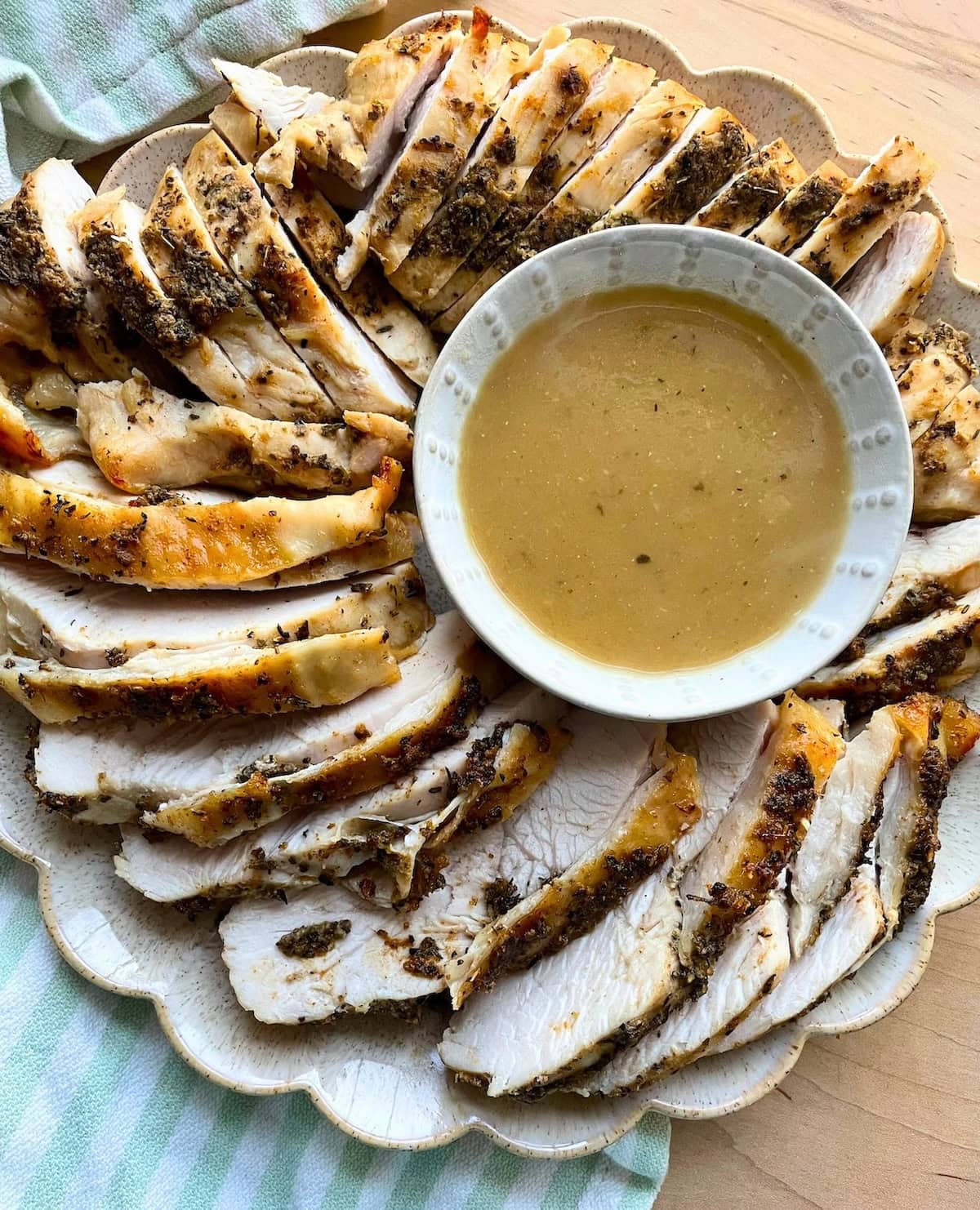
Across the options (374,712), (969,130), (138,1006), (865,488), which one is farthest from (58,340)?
(969,130)

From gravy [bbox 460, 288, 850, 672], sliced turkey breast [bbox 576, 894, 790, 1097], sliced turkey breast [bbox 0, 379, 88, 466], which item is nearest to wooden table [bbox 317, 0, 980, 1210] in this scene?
sliced turkey breast [bbox 576, 894, 790, 1097]

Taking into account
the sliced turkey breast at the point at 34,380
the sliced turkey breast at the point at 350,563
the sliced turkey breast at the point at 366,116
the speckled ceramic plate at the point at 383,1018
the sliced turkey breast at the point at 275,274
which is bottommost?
the speckled ceramic plate at the point at 383,1018

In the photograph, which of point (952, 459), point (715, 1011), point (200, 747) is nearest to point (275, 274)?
point (200, 747)

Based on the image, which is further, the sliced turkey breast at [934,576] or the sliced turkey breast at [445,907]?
the sliced turkey breast at [934,576]

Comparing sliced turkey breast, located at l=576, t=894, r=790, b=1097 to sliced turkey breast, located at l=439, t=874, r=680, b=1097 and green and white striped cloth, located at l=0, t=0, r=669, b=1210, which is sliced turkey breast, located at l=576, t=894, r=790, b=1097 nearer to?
sliced turkey breast, located at l=439, t=874, r=680, b=1097

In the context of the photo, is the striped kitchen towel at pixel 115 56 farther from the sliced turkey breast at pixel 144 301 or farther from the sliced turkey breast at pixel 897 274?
the sliced turkey breast at pixel 897 274

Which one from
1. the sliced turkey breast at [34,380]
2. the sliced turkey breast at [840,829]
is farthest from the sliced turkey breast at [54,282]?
the sliced turkey breast at [840,829]

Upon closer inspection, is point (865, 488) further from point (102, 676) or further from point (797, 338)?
point (102, 676)

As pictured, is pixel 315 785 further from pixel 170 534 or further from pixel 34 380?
pixel 34 380
